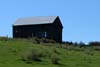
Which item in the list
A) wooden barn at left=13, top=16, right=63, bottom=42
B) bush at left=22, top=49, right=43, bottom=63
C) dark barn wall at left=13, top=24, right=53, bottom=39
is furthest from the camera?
dark barn wall at left=13, top=24, right=53, bottom=39

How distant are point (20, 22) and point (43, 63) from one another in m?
59.6

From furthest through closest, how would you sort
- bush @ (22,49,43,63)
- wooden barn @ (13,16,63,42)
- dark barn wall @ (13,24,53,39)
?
dark barn wall @ (13,24,53,39), wooden barn @ (13,16,63,42), bush @ (22,49,43,63)

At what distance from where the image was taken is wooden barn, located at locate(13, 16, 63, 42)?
309ft

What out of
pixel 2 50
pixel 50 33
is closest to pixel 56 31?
pixel 50 33

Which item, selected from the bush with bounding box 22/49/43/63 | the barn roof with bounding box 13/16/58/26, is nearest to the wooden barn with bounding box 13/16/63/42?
the barn roof with bounding box 13/16/58/26

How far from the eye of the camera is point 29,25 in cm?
9581

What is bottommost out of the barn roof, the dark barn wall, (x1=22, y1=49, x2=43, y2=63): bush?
(x1=22, y1=49, x2=43, y2=63): bush

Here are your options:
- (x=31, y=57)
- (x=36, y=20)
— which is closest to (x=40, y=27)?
(x=36, y=20)

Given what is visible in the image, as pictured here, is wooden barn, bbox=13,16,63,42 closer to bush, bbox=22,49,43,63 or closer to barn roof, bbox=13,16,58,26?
barn roof, bbox=13,16,58,26

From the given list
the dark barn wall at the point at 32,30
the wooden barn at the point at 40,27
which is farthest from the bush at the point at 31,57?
the dark barn wall at the point at 32,30

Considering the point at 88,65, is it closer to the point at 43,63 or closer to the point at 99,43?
the point at 43,63

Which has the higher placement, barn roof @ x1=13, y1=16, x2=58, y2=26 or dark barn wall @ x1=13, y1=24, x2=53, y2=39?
barn roof @ x1=13, y1=16, x2=58, y2=26

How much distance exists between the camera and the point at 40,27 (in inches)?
3723

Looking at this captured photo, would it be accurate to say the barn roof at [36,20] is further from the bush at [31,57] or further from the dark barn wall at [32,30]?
the bush at [31,57]
